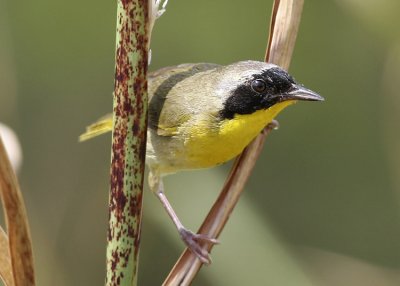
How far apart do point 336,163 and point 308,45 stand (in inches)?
18.4

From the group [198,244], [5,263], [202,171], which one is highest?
[5,263]

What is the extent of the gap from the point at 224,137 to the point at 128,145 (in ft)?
3.18

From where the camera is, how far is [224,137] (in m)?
1.80

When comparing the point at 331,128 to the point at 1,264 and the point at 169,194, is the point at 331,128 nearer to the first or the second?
the point at 169,194

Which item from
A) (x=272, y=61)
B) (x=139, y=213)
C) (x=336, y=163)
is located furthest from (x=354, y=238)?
(x=139, y=213)

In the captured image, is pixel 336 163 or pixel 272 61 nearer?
pixel 272 61

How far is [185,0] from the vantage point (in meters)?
2.67

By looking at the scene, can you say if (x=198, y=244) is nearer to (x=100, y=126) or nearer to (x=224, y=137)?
(x=224, y=137)

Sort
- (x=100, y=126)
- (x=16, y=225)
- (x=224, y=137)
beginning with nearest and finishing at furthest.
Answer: (x=16, y=225), (x=224, y=137), (x=100, y=126)

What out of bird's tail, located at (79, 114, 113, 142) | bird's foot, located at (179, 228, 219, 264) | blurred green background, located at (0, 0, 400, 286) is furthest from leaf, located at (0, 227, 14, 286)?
blurred green background, located at (0, 0, 400, 286)

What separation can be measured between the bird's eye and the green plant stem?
887mm

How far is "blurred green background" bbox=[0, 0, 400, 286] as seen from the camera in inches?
96.3

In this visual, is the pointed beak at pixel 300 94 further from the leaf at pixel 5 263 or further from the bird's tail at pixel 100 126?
the leaf at pixel 5 263

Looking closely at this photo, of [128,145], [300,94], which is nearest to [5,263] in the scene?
[128,145]
